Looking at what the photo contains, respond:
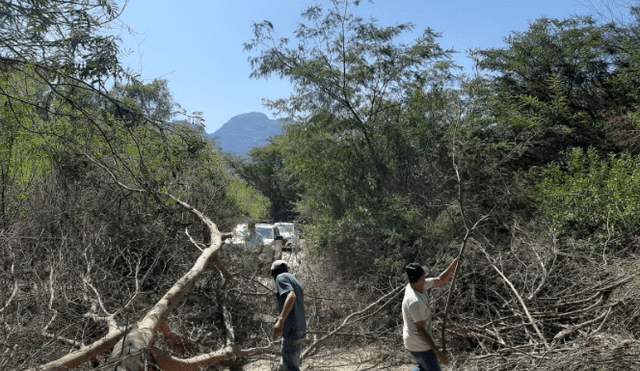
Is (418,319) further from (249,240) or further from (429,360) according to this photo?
(249,240)

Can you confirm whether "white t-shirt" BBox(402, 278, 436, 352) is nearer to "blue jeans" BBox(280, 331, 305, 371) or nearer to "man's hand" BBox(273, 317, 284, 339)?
"blue jeans" BBox(280, 331, 305, 371)

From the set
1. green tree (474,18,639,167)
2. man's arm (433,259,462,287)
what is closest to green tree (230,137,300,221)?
green tree (474,18,639,167)

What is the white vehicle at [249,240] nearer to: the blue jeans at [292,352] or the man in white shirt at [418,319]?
the blue jeans at [292,352]

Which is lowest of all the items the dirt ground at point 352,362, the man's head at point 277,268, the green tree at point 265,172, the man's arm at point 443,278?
the dirt ground at point 352,362

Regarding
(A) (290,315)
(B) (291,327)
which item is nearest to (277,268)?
(A) (290,315)

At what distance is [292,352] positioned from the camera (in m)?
4.43

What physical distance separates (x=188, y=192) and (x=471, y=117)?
737 centimetres

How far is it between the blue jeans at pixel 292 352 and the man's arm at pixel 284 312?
23cm

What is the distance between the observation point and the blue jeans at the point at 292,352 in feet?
14.5

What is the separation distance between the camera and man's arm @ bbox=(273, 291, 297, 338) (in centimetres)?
423

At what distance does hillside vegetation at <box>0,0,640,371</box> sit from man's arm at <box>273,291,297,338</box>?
1.03 m

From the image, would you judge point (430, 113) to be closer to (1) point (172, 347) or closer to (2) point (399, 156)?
(2) point (399, 156)

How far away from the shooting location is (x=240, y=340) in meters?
6.67

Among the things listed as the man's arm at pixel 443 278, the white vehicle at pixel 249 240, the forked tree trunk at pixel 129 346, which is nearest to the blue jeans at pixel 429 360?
the man's arm at pixel 443 278
